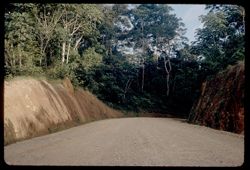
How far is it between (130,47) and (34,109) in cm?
4437

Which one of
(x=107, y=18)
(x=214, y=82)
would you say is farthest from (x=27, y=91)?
(x=107, y=18)

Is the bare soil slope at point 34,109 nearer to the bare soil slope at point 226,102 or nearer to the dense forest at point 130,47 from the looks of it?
the dense forest at point 130,47

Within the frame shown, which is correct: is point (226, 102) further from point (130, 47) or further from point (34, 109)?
point (130, 47)

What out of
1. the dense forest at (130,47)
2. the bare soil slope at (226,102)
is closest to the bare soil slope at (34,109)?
the dense forest at (130,47)

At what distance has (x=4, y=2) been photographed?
19.1 ft

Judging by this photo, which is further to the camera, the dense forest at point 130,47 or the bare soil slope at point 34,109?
the dense forest at point 130,47

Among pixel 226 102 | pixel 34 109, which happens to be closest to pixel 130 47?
pixel 226 102

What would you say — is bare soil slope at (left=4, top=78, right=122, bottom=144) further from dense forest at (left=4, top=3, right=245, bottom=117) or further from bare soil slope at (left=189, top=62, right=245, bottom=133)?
bare soil slope at (left=189, top=62, right=245, bottom=133)

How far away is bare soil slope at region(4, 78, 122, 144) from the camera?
1281 cm

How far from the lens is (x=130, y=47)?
5962cm

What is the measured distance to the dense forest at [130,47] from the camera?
27406mm

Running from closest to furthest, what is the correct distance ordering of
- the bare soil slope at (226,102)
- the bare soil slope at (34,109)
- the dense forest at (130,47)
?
the bare soil slope at (34,109) → the bare soil slope at (226,102) → the dense forest at (130,47)

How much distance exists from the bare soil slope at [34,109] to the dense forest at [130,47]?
214 centimetres

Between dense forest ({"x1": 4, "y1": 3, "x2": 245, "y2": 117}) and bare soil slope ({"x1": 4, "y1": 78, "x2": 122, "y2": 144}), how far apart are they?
214cm
